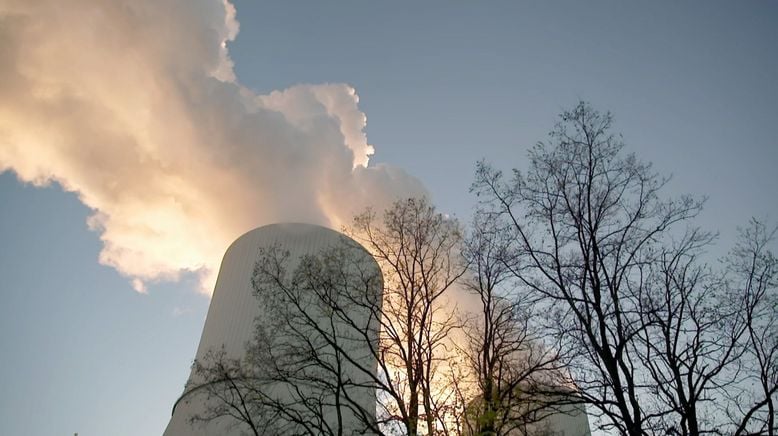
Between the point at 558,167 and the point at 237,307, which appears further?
the point at 237,307

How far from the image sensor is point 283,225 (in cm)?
1590

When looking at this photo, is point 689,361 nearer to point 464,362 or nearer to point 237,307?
point 464,362

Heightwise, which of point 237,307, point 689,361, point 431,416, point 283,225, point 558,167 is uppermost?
point 283,225

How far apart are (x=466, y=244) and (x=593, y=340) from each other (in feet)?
9.35

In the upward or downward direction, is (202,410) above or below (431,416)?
above

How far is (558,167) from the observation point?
306 inches

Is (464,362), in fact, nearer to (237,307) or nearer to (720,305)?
(720,305)

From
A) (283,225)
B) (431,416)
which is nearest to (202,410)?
(283,225)

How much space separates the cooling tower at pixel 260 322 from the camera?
13016 millimetres

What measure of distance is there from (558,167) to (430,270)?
288 centimetres

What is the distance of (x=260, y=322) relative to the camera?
45.3 feet

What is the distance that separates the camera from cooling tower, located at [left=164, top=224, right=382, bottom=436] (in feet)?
42.7

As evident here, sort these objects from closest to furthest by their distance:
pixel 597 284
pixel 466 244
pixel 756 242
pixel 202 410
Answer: pixel 597 284
pixel 756 242
pixel 466 244
pixel 202 410

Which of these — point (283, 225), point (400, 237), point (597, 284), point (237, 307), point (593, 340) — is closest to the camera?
point (593, 340)
